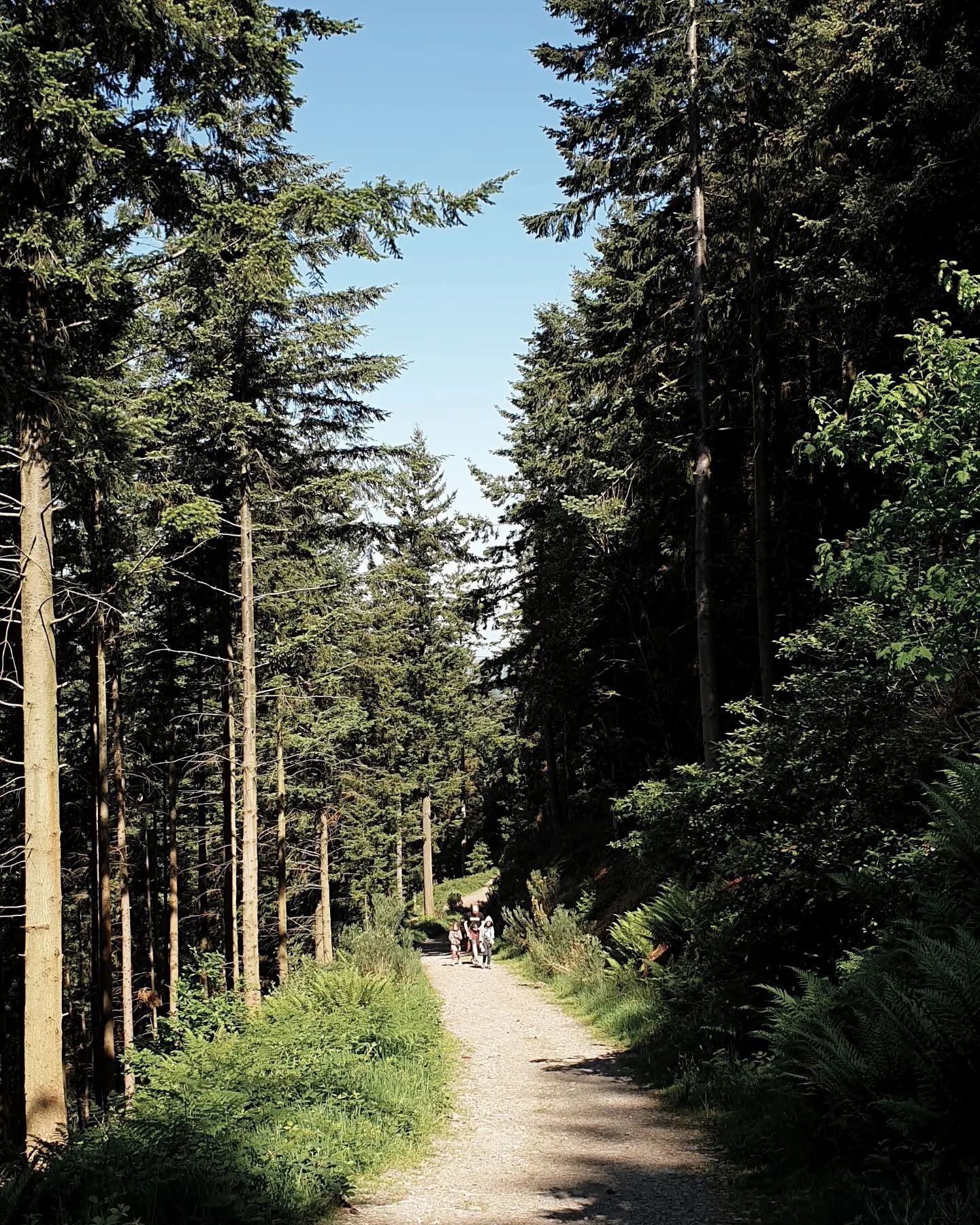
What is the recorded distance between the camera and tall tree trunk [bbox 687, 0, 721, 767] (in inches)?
617

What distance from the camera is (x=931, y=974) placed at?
4.66m

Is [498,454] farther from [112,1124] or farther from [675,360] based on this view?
[112,1124]

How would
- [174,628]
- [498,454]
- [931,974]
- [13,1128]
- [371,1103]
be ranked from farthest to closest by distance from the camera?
[498,454] < [13,1128] < [174,628] < [371,1103] < [931,974]

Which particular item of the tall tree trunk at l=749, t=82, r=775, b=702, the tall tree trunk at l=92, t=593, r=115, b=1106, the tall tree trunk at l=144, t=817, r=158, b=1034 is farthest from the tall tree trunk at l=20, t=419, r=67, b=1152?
the tall tree trunk at l=144, t=817, r=158, b=1034

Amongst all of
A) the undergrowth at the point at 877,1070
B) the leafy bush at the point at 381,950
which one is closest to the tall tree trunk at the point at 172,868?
the leafy bush at the point at 381,950

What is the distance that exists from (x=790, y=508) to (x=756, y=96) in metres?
7.30

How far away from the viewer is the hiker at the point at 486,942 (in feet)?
79.2

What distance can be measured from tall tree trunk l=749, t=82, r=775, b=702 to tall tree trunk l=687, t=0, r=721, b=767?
807 mm

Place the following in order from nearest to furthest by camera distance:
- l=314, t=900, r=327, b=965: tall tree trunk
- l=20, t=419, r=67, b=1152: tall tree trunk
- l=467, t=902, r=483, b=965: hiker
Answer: l=20, t=419, r=67, b=1152: tall tree trunk, l=467, t=902, r=483, b=965: hiker, l=314, t=900, r=327, b=965: tall tree trunk

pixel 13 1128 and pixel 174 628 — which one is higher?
pixel 174 628

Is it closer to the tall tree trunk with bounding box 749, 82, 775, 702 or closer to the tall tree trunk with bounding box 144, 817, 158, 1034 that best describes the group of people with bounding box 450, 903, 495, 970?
the tall tree trunk with bounding box 144, 817, 158, 1034

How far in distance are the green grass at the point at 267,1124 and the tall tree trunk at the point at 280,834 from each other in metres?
11.0

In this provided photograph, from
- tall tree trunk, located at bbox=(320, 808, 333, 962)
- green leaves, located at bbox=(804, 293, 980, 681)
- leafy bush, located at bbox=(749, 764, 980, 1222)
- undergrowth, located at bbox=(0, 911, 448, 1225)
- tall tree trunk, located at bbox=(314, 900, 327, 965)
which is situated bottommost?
tall tree trunk, located at bbox=(314, 900, 327, 965)

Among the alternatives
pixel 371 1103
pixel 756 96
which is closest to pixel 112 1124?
pixel 371 1103
